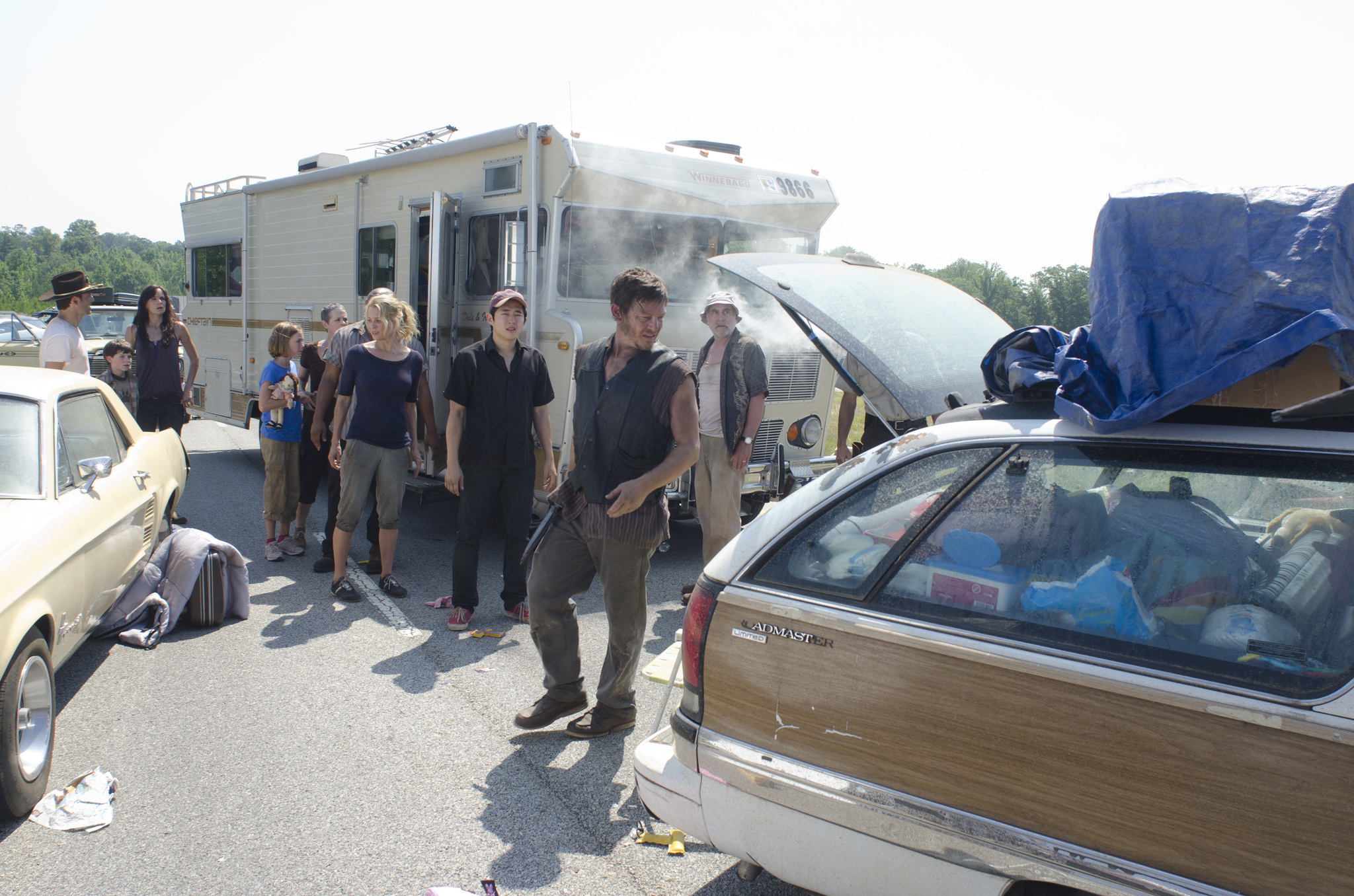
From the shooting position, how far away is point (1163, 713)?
1829 mm

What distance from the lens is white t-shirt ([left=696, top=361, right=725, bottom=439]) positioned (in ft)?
18.5

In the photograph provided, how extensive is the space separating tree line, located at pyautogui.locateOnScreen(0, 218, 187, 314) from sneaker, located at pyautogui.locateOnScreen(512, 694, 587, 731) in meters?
75.7

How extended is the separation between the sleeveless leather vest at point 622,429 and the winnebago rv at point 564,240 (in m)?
2.38

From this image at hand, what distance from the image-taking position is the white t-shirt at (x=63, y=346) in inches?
260

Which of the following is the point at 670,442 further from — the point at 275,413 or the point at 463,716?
the point at 275,413

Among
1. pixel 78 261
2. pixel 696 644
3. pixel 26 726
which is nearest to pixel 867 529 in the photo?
pixel 696 644

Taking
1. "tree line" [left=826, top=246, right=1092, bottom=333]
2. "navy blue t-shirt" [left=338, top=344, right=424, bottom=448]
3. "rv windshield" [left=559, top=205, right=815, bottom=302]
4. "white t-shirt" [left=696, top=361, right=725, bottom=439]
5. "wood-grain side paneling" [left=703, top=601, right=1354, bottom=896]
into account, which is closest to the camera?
"wood-grain side paneling" [left=703, top=601, right=1354, bottom=896]

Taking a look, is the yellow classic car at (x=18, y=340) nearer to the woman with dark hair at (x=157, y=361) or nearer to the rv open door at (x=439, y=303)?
the woman with dark hair at (x=157, y=361)

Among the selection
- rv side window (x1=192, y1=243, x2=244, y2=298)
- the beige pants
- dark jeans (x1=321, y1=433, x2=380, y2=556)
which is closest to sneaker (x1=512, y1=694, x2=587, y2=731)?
the beige pants

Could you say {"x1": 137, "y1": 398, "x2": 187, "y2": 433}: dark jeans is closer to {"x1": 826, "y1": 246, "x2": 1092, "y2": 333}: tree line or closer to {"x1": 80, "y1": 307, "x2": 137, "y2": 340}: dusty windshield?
{"x1": 80, "y1": 307, "x2": 137, "y2": 340}: dusty windshield

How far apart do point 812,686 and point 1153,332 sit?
3.89 ft

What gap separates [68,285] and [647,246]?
15.1ft

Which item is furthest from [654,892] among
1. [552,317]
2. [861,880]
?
[552,317]

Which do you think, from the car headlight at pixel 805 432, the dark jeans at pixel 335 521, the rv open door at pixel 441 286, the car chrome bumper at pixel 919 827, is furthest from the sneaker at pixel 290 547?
the car chrome bumper at pixel 919 827
